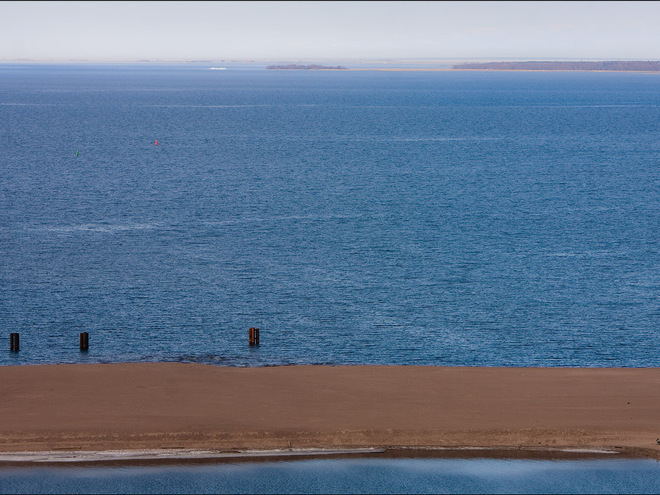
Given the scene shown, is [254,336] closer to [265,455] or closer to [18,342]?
[18,342]

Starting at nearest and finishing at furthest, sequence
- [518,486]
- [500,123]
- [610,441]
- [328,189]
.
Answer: [518,486]
[610,441]
[328,189]
[500,123]

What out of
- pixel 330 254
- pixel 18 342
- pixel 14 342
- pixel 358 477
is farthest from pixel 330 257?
pixel 358 477

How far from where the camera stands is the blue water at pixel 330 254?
120 ft

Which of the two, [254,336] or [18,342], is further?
[254,336]

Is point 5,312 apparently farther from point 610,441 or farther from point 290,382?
point 610,441

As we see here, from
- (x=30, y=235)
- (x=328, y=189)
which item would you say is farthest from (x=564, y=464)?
(x=328, y=189)

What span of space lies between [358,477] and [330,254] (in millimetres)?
28439

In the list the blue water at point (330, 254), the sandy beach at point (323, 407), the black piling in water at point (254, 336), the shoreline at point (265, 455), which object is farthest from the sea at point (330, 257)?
the sandy beach at point (323, 407)

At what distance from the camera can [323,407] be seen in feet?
88.7

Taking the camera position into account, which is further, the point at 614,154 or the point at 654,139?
the point at 654,139

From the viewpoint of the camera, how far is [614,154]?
105688 mm

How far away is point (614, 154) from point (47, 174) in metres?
66.4

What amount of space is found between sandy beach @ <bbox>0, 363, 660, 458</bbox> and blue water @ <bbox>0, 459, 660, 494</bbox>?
900 millimetres

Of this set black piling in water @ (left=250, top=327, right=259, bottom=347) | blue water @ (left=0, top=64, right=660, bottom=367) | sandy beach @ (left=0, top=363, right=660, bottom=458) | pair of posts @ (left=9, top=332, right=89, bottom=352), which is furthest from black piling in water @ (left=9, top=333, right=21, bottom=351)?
black piling in water @ (left=250, top=327, right=259, bottom=347)
